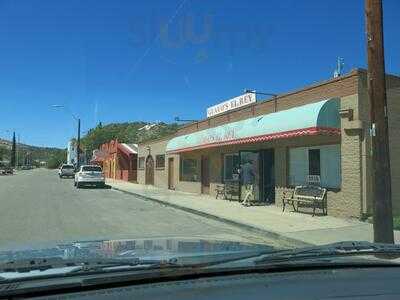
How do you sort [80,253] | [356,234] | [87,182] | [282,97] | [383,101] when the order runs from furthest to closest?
[87,182]
[282,97]
[356,234]
[383,101]
[80,253]

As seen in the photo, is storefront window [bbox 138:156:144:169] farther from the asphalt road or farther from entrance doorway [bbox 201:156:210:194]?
the asphalt road

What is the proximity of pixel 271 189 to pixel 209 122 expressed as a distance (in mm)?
8555

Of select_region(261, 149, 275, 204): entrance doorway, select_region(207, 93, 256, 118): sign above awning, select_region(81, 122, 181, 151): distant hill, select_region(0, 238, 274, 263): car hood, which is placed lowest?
select_region(0, 238, 274, 263): car hood

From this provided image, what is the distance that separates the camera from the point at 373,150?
40.0 feet

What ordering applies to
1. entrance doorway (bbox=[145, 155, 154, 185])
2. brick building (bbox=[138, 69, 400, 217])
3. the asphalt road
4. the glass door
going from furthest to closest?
1. entrance doorway (bbox=[145, 155, 154, 185])
2. the glass door
3. brick building (bbox=[138, 69, 400, 217])
4. the asphalt road

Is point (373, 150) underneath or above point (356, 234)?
above

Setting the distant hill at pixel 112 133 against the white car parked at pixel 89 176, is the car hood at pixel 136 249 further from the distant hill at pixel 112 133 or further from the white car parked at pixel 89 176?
the distant hill at pixel 112 133

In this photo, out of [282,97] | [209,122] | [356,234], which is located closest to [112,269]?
[356,234]

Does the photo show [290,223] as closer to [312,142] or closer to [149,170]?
[312,142]

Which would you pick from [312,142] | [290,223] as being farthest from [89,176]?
[290,223]

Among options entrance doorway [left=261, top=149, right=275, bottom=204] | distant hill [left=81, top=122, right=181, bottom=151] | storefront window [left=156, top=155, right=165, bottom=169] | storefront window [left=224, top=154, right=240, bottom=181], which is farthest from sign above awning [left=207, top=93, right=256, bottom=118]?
distant hill [left=81, top=122, right=181, bottom=151]

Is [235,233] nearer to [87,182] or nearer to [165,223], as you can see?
[165,223]

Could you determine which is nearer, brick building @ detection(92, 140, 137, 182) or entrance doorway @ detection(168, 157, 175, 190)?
entrance doorway @ detection(168, 157, 175, 190)

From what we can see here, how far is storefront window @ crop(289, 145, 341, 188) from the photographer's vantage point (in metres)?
19.5
